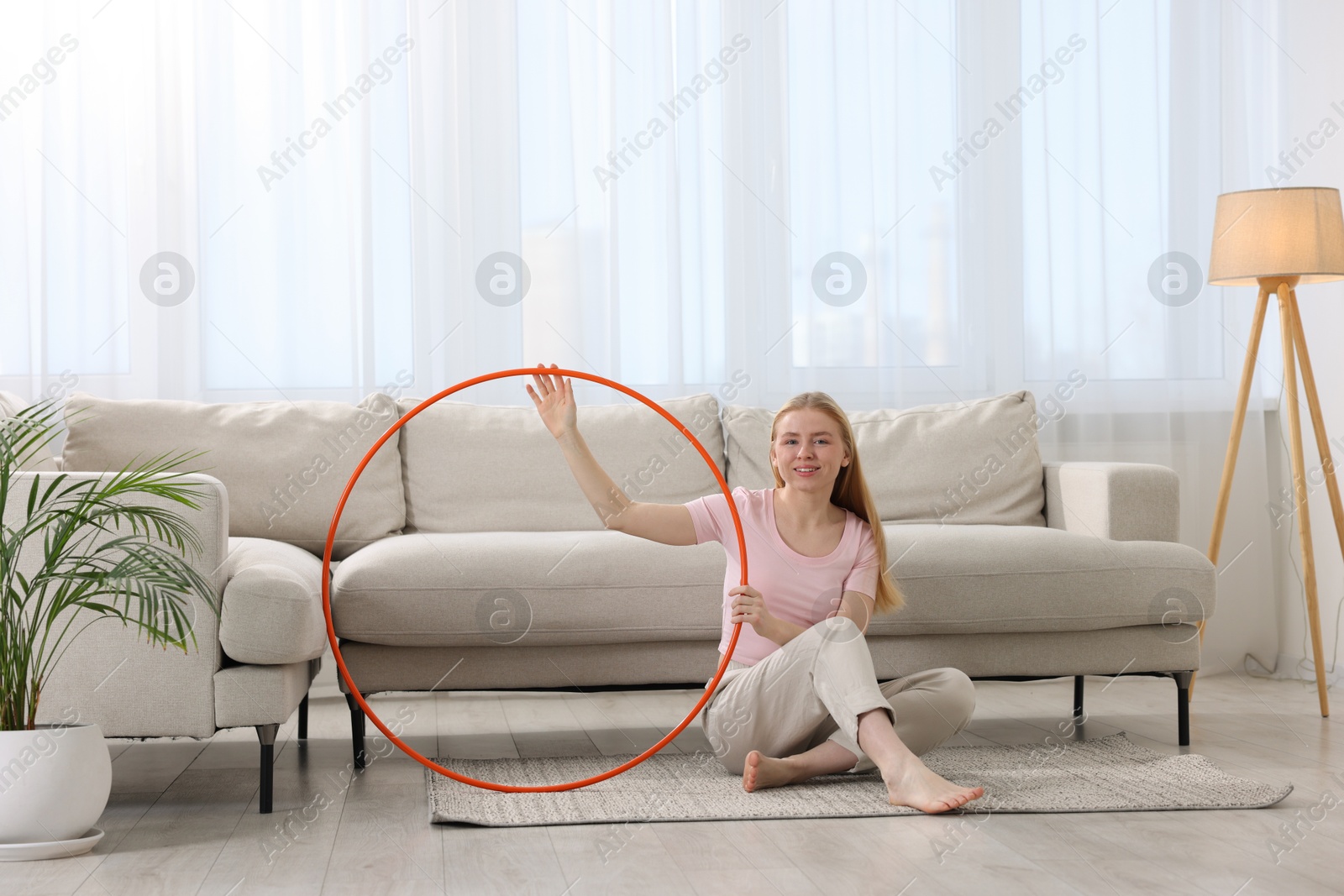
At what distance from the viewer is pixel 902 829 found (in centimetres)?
200

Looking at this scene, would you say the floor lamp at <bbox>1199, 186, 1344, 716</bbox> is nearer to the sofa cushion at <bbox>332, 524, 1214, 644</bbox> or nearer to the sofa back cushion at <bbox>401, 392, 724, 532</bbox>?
the sofa cushion at <bbox>332, 524, 1214, 644</bbox>

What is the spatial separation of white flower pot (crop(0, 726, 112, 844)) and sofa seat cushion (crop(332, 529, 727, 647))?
66cm

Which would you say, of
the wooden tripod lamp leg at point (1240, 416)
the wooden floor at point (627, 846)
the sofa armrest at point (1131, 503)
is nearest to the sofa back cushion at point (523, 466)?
the wooden floor at point (627, 846)

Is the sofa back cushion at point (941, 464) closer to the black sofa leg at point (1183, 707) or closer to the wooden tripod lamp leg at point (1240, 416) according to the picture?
the wooden tripod lamp leg at point (1240, 416)

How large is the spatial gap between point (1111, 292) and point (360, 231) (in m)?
2.44

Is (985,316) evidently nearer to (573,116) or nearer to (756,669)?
(573,116)

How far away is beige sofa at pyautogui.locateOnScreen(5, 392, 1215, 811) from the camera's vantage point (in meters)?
2.16

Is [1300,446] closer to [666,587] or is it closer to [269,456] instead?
[666,587]

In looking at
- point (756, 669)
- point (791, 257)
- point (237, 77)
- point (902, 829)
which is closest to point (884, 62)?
point (791, 257)

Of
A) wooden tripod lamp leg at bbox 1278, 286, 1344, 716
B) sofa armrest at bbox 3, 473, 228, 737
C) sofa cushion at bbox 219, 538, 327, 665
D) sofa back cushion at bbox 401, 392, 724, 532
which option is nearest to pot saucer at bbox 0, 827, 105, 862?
sofa armrest at bbox 3, 473, 228, 737

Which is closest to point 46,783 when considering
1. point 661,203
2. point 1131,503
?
point 1131,503

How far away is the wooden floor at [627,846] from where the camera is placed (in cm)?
175

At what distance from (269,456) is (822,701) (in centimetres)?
160

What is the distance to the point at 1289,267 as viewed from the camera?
324cm
